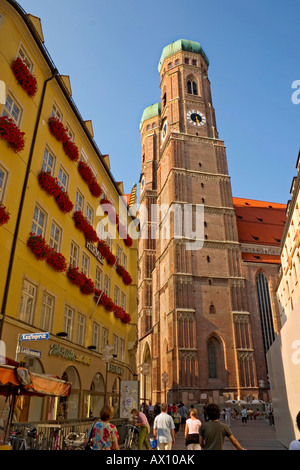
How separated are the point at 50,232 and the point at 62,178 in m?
3.01

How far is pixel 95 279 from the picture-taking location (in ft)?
64.8

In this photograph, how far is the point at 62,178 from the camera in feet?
55.5

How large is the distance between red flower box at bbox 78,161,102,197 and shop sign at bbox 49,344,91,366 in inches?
329

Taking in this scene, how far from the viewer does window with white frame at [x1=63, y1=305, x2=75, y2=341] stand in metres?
15.7

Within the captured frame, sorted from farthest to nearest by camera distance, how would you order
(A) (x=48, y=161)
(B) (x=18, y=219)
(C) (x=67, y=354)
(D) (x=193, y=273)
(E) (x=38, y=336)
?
(D) (x=193, y=273), (A) (x=48, y=161), (C) (x=67, y=354), (B) (x=18, y=219), (E) (x=38, y=336)

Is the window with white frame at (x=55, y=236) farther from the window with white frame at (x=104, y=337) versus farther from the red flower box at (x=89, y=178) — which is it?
the window with white frame at (x=104, y=337)

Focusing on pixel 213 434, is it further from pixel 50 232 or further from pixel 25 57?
pixel 25 57

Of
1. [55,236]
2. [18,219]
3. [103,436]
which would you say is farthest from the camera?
[55,236]

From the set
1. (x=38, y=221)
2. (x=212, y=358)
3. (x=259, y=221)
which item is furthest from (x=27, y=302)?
(x=259, y=221)

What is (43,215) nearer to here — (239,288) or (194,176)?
(239,288)

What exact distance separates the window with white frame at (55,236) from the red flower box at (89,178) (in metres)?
4.08

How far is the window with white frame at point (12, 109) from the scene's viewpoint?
12692 mm

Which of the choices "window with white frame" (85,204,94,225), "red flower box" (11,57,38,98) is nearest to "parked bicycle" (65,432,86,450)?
"window with white frame" (85,204,94,225)
